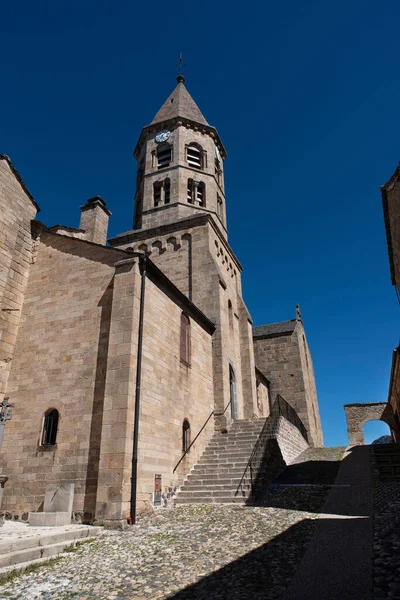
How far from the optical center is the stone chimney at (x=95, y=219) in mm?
16328

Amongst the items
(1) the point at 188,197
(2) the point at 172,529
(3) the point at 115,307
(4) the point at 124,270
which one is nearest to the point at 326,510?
(2) the point at 172,529

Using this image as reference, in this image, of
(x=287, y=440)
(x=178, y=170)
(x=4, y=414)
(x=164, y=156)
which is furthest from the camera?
(x=164, y=156)

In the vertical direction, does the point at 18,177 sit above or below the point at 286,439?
above

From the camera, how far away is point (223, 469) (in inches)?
469

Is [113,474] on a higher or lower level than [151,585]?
higher

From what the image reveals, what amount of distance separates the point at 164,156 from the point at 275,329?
15028 millimetres

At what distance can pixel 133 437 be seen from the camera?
30.6ft

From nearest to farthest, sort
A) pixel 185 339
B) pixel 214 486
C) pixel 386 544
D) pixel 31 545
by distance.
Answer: pixel 386 544, pixel 31 545, pixel 214 486, pixel 185 339

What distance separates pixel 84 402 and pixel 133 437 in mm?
1725

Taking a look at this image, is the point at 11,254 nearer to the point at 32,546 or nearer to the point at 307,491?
the point at 32,546

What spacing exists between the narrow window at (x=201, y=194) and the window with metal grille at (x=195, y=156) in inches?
55.1

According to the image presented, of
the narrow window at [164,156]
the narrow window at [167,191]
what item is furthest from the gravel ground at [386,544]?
the narrow window at [164,156]

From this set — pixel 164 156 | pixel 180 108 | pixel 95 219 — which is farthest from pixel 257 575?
pixel 180 108

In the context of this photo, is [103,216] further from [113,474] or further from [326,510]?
[326,510]
